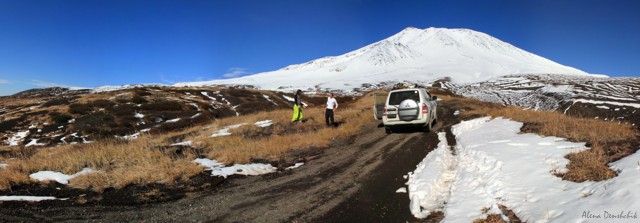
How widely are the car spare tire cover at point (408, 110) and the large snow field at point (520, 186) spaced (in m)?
4.59

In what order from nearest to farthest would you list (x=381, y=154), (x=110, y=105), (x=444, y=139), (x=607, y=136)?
(x=607, y=136), (x=381, y=154), (x=444, y=139), (x=110, y=105)

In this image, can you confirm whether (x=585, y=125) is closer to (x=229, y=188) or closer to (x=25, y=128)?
(x=229, y=188)

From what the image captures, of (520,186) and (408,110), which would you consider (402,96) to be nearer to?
(408,110)

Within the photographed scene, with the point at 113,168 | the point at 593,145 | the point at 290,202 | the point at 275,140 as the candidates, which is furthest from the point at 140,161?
the point at 593,145

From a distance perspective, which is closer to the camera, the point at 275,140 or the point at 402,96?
the point at 275,140

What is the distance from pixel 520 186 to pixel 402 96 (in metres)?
10.2

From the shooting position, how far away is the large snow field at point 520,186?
520 cm

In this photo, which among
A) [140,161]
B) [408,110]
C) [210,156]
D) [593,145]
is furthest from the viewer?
[408,110]

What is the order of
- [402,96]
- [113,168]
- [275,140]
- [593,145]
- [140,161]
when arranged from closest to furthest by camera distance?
[593,145]
[113,168]
[140,161]
[275,140]
[402,96]

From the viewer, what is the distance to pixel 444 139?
569 inches

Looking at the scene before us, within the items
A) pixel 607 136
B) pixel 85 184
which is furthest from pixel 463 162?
pixel 85 184

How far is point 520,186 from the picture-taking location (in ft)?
22.9

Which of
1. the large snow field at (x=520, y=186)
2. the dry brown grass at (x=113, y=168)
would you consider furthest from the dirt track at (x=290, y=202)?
the dry brown grass at (x=113, y=168)

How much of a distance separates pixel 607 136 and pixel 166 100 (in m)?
54.6
